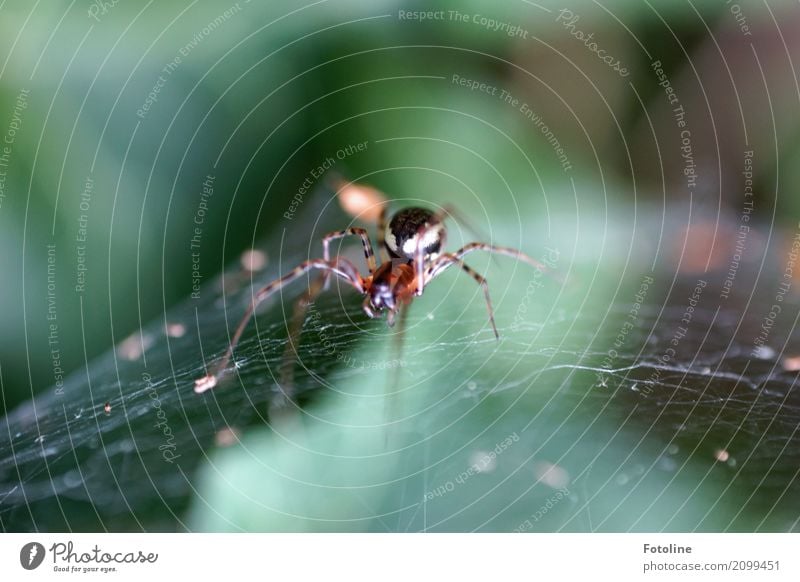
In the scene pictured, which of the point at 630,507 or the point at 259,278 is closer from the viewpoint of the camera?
the point at 630,507

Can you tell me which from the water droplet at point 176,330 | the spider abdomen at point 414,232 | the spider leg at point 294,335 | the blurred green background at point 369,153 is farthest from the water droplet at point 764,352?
the water droplet at point 176,330

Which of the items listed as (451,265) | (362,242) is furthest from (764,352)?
(362,242)

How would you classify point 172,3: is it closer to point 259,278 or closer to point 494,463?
point 259,278

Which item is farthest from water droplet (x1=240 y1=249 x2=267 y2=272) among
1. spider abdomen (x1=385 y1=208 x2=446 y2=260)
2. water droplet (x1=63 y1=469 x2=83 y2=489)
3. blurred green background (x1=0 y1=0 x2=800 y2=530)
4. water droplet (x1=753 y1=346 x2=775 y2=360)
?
water droplet (x1=753 y1=346 x2=775 y2=360)

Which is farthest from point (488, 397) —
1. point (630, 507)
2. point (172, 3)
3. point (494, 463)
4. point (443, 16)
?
point (172, 3)
